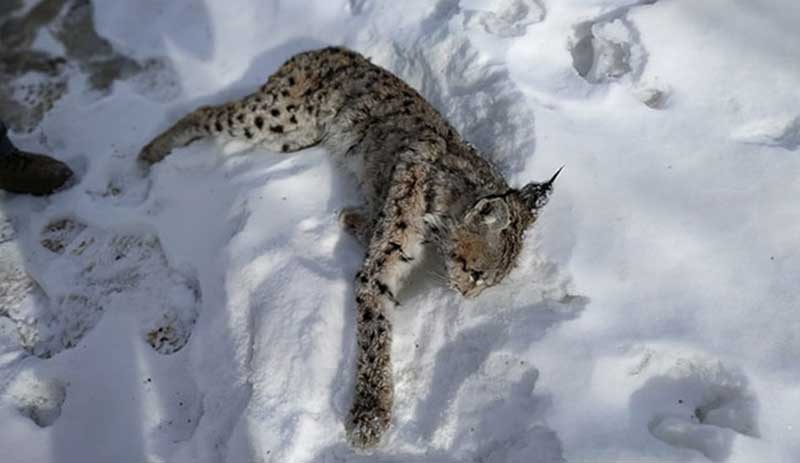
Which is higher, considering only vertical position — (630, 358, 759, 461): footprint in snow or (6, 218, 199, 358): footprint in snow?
(630, 358, 759, 461): footprint in snow

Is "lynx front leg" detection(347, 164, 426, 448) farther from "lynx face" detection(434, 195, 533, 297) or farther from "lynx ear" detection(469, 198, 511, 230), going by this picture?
"lynx ear" detection(469, 198, 511, 230)

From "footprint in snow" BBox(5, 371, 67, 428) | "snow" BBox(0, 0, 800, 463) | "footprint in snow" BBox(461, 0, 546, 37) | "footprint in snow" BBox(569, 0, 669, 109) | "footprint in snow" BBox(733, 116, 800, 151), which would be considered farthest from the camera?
"footprint in snow" BBox(461, 0, 546, 37)

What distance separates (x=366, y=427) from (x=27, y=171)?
9.09 ft

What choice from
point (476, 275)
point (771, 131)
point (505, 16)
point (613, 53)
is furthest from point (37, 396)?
point (771, 131)

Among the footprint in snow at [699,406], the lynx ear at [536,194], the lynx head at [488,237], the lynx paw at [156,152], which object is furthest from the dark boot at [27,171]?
the footprint in snow at [699,406]

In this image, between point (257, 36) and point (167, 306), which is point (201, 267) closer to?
point (167, 306)

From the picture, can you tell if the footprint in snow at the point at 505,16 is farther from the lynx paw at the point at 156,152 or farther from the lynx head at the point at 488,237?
the lynx paw at the point at 156,152

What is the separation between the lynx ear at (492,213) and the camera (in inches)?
130

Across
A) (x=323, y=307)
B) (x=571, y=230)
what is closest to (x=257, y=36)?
(x=323, y=307)

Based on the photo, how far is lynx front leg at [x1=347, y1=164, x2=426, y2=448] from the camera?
3.37 meters

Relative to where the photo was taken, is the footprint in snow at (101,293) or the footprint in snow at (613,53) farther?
the footprint in snow at (613,53)

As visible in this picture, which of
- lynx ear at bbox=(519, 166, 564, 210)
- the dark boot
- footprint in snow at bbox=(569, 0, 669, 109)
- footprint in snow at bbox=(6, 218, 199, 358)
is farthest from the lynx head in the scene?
the dark boot

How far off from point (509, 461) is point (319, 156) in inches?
86.3

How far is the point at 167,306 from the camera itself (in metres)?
4.09
